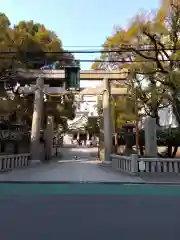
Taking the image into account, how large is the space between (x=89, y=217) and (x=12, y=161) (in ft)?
33.9

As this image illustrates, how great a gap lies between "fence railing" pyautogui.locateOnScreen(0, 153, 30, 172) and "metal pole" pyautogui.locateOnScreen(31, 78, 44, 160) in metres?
0.64

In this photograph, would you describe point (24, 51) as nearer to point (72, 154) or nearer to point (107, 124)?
point (107, 124)

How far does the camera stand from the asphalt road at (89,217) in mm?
4387

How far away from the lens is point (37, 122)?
1812 cm

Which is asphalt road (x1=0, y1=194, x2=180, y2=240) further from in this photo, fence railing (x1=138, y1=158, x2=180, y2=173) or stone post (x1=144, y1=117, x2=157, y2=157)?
stone post (x1=144, y1=117, x2=157, y2=157)

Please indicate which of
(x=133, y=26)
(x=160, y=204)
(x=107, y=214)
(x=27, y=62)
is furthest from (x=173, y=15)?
(x=107, y=214)

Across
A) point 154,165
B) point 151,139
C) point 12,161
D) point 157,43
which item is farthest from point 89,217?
point 157,43

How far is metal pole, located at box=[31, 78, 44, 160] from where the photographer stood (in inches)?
686

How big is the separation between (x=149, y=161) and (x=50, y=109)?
1602cm

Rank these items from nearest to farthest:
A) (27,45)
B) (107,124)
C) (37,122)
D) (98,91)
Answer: (27,45) < (37,122) < (107,124) < (98,91)

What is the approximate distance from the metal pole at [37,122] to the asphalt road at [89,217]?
9.89 meters

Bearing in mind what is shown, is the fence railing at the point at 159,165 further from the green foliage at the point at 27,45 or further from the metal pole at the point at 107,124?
the green foliage at the point at 27,45

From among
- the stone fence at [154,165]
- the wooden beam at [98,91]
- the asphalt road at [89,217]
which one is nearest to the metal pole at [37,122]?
the wooden beam at [98,91]

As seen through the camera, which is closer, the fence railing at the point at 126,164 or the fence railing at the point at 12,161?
the fence railing at the point at 126,164
